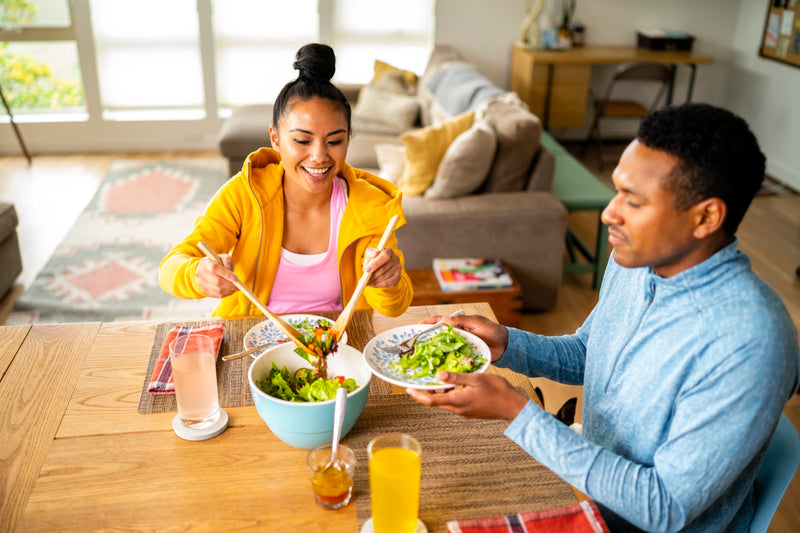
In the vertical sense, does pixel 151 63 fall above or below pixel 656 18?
below

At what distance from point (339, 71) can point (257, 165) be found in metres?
4.27

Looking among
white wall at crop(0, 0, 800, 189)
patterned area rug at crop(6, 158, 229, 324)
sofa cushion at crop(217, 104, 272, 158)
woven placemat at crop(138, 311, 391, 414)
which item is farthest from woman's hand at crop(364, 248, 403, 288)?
white wall at crop(0, 0, 800, 189)

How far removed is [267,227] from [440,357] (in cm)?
70

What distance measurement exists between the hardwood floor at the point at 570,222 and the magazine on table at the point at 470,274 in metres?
0.32

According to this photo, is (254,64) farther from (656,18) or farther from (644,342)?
(644,342)

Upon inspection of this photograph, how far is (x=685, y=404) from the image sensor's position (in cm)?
104

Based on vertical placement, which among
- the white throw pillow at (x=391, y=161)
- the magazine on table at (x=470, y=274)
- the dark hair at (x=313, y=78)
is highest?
the dark hair at (x=313, y=78)

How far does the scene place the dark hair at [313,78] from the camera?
1.67 metres

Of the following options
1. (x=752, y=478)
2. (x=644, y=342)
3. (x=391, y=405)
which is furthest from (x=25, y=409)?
(x=752, y=478)

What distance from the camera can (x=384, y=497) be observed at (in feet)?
3.29

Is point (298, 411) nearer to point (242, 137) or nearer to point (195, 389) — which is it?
point (195, 389)

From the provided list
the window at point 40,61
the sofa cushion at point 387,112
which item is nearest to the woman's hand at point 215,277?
the sofa cushion at point 387,112

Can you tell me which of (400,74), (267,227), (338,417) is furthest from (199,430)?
(400,74)

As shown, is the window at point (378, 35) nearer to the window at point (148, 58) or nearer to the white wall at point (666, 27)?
the white wall at point (666, 27)
